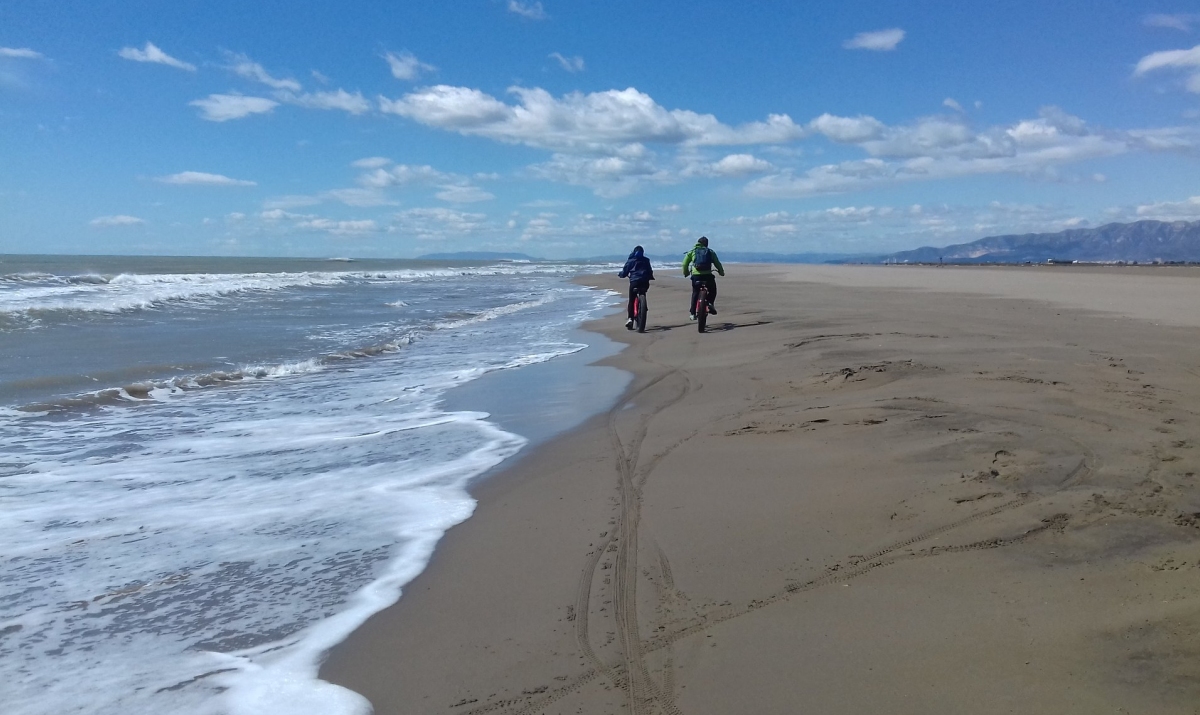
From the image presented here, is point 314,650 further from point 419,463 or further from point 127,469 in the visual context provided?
point 127,469

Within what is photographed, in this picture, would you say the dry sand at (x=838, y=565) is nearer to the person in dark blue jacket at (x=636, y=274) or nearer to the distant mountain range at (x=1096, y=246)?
the person in dark blue jacket at (x=636, y=274)

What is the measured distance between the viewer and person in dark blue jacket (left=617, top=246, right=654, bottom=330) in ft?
56.9

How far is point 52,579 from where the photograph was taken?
4484mm

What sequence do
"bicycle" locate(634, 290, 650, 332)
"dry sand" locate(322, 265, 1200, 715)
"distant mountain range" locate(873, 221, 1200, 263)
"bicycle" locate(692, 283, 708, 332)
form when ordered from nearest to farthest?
"dry sand" locate(322, 265, 1200, 715) → "bicycle" locate(692, 283, 708, 332) → "bicycle" locate(634, 290, 650, 332) → "distant mountain range" locate(873, 221, 1200, 263)

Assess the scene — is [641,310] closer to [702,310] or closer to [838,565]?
[702,310]

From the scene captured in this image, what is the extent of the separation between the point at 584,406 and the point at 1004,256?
9119 centimetres

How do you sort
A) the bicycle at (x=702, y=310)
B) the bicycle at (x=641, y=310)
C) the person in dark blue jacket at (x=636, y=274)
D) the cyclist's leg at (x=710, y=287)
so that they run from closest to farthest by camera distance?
the bicycle at (x=702, y=310) < the cyclist's leg at (x=710, y=287) < the bicycle at (x=641, y=310) < the person in dark blue jacket at (x=636, y=274)

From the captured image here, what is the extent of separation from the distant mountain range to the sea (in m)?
68.4

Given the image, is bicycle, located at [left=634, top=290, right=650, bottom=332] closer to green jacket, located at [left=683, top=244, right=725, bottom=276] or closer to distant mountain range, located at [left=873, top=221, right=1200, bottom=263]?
green jacket, located at [left=683, top=244, right=725, bottom=276]

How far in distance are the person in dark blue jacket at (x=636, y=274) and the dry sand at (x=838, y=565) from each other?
368 inches

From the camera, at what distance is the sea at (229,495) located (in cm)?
354

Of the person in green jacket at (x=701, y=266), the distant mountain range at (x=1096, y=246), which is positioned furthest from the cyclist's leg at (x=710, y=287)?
the distant mountain range at (x=1096, y=246)

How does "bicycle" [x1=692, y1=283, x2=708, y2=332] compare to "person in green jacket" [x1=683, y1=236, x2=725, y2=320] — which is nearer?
"bicycle" [x1=692, y1=283, x2=708, y2=332]

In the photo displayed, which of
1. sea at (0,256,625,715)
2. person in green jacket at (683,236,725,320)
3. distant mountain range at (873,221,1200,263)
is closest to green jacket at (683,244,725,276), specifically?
person in green jacket at (683,236,725,320)
